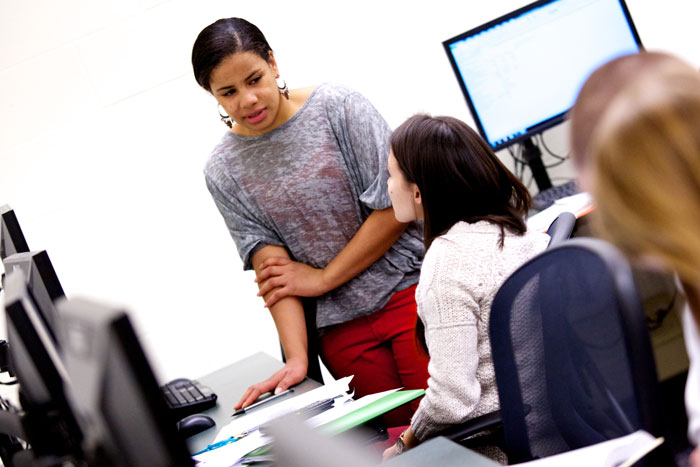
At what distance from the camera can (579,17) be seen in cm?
264

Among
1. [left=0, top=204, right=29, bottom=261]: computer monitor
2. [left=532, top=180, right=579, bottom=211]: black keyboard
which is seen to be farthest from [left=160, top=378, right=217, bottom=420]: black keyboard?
[left=532, top=180, right=579, bottom=211]: black keyboard

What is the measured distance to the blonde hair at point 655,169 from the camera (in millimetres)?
584

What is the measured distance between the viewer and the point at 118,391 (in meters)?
0.54

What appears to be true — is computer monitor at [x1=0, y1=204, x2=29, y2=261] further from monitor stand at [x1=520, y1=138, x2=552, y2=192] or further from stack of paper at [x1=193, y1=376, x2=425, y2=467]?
monitor stand at [x1=520, y1=138, x2=552, y2=192]

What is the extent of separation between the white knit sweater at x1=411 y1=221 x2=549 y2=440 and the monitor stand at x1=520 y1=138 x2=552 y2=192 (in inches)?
52.3

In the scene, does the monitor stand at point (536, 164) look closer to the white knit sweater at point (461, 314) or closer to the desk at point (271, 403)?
the desk at point (271, 403)

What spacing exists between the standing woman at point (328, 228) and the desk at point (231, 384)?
0.18 meters

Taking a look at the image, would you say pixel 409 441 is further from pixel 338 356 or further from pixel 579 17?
pixel 579 17

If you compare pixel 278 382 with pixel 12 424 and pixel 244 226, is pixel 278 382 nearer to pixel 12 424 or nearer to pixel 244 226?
pixel 244 226

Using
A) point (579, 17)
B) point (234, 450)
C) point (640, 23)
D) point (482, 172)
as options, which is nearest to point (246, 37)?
point (482, 172)

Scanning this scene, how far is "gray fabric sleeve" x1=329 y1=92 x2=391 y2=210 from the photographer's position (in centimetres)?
191

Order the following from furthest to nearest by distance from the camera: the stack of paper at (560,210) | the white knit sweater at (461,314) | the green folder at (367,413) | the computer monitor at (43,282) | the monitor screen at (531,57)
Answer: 1. the monitor screen at (531,57)
2. the stack of paper at (560,210)
3. the white knit sweater at (461,314)
4. the green folder at (367,413)
5. the computer monitor at (43,282)

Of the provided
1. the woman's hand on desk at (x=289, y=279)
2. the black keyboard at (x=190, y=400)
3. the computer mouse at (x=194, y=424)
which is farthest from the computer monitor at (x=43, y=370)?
the woman's hand on desk at (x=289, y=279)

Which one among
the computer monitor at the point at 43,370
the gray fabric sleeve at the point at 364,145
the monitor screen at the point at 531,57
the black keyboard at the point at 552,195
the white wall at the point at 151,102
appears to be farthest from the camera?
the white wall at the point at 151,102
